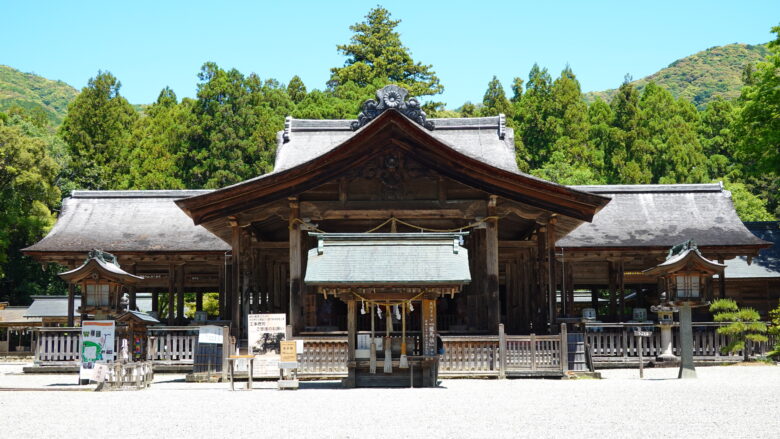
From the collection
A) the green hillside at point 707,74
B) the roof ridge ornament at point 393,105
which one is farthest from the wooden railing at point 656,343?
the green hillside at point 707,74

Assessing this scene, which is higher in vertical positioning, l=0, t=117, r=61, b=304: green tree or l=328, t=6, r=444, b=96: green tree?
l=328, t=6, r=444, b=96: green tree

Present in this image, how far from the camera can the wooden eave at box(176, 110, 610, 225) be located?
72.8ft

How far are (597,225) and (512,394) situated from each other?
15.8m

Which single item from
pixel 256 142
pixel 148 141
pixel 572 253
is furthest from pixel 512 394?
pixel 148 141

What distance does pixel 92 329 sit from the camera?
2055cm

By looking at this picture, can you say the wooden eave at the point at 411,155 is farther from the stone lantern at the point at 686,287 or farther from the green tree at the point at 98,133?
the green tree at the point at 98,133

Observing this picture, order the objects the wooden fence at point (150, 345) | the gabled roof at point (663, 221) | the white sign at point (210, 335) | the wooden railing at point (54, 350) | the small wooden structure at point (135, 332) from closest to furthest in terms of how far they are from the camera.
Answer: the white sign at point (210, 335), the small wooden structure at point (135, 332), the wooden fence at point (150, 345), the wooden railing at point (54, 350), the gabled roof at point (663, 221)

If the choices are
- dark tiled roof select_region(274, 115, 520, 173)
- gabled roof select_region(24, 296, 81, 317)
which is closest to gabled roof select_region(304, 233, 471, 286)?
Answer: dark tiled roof select_region(274, 115, 520, 173)

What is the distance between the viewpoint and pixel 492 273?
22.4 m

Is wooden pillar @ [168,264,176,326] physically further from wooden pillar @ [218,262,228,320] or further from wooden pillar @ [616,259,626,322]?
wooden pillar @ [616,259,626,322]

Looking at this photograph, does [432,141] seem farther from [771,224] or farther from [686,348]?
[771,224]

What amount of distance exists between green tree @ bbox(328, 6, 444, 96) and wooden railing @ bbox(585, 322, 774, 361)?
3904 cm

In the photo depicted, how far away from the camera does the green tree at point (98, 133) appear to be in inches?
2311

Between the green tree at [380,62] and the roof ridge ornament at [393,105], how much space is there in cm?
3803
